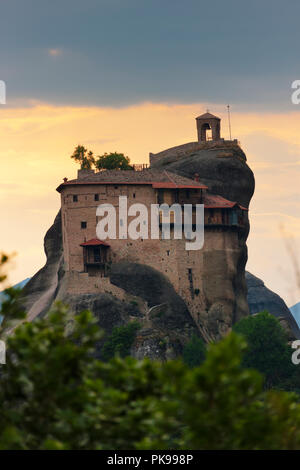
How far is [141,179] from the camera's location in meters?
167

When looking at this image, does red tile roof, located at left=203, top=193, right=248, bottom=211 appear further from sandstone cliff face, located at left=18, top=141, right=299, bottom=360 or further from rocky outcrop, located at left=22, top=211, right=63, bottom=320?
rocky outcrop, located at left=22, top=211, right=63, bottom=320

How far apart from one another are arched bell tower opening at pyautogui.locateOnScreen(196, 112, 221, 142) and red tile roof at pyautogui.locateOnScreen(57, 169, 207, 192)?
15271 mm

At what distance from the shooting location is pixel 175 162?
17862 centimetres

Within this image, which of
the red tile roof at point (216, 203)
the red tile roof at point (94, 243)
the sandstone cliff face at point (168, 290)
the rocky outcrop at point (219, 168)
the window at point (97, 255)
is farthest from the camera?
the rocky outcrop at point (219, 168)

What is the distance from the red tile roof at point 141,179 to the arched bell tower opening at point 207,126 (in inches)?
601

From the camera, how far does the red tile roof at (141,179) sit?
541 ft

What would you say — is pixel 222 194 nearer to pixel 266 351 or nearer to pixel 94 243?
pixel 94 243

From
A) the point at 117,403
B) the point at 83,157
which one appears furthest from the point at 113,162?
the point at 117,403

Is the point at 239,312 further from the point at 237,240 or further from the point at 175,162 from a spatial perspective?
the point at 175,162

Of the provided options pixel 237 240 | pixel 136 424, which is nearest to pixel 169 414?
pixel 136 424

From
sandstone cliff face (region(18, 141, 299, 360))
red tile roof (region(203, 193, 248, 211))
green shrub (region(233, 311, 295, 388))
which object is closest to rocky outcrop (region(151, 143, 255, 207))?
sandstone cliff face (region(18, 141, 299, 360))

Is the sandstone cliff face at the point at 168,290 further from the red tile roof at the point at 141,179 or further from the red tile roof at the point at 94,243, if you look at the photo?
the red tile roof at the point at 141,179

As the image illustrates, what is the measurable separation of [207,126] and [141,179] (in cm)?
2320

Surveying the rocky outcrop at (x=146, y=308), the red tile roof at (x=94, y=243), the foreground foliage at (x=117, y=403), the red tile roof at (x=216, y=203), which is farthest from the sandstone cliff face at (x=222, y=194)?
the foreground foliage at (x=117, y=403)
